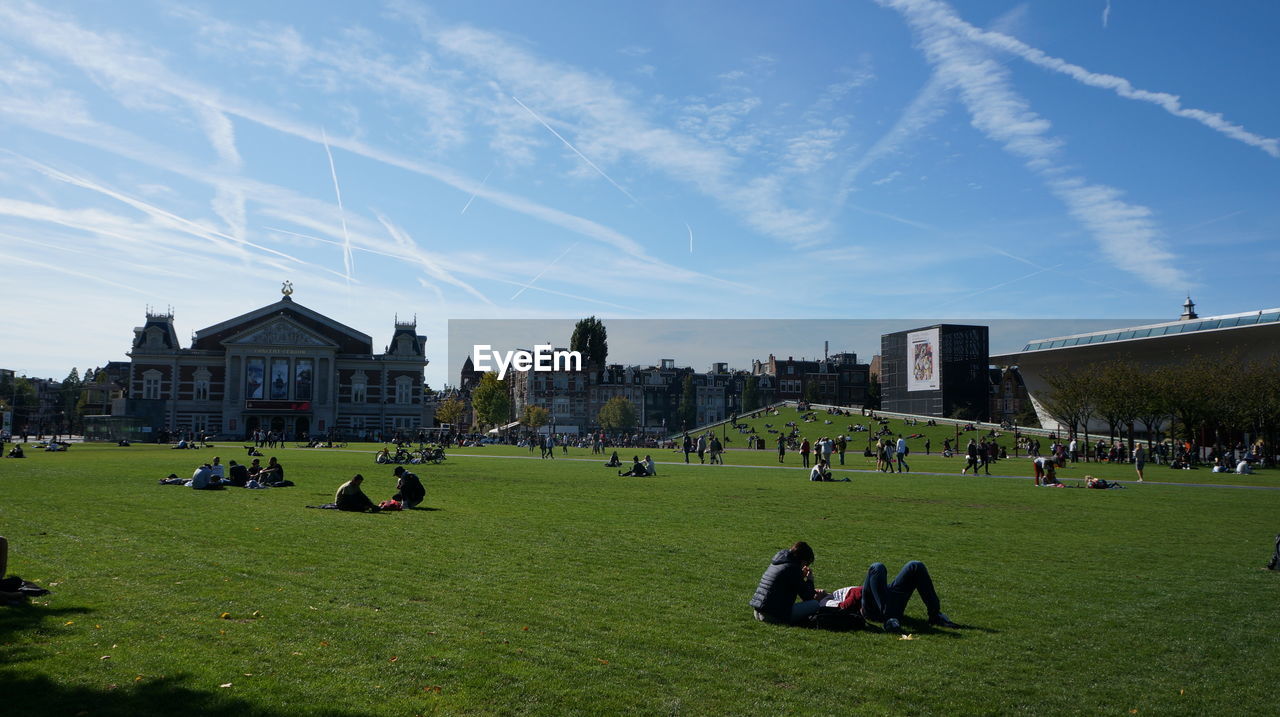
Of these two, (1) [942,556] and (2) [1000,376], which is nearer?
(1) [942,556]

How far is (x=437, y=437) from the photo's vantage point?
9094 centimetres

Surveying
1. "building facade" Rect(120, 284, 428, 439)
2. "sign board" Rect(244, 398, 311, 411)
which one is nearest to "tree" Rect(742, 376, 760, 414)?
"building facade" Rect(120, 284, 428, 439)

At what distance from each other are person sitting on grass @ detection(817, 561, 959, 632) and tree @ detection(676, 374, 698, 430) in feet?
429

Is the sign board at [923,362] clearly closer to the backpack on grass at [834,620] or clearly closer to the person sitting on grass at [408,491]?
the person sitting on grass at [408,491]

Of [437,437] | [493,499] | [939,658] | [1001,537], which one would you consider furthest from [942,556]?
[437,437]

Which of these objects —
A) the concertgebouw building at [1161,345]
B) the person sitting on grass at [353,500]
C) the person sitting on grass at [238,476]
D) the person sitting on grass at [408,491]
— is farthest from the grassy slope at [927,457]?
the person sitting on grass at [238,476]

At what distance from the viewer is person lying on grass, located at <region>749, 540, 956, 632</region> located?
9.30m

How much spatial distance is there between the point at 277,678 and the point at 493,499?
16409 millimetres

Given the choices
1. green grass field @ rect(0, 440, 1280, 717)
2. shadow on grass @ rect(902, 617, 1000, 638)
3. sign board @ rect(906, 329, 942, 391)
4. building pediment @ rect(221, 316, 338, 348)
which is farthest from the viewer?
sign board @ rect(906, 329, 942, 391)

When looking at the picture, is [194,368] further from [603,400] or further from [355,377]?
[603,400]

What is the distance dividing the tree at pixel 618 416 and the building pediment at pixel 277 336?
46.3 m

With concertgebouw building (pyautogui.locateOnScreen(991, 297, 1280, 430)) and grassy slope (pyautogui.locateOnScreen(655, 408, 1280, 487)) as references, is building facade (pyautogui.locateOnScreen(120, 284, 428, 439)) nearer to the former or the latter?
grassy slope (pyautogui.locateOnScreen(655, 408, 1280, 487))

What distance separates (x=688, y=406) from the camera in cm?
14225

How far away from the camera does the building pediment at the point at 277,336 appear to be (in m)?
99.0
